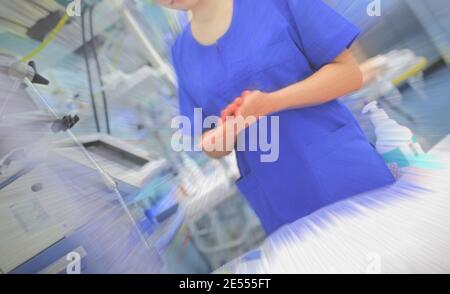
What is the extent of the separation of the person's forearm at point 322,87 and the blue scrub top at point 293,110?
0.02 metres

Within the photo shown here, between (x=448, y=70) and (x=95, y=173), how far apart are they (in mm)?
870

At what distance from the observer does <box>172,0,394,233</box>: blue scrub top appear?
928 millimetres

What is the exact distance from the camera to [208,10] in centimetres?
98

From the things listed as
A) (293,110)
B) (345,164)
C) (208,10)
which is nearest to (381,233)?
(345,164)

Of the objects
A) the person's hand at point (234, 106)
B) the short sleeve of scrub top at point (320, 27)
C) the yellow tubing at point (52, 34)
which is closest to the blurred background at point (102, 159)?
the yellow tubing at point (52, 34)

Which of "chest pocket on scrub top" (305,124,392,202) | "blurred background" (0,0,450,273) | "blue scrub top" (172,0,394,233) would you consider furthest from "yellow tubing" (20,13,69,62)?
"chest pocket on scrub top" (305,124,392,202)

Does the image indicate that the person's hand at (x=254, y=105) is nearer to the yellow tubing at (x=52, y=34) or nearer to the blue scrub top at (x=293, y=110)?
the blue scrub top at (x=293, y=110)

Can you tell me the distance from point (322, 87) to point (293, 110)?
0.27 feet

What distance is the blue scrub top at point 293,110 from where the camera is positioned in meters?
0.93

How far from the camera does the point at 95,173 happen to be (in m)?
1.06

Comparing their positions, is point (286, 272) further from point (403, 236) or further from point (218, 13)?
point (218, 13)
